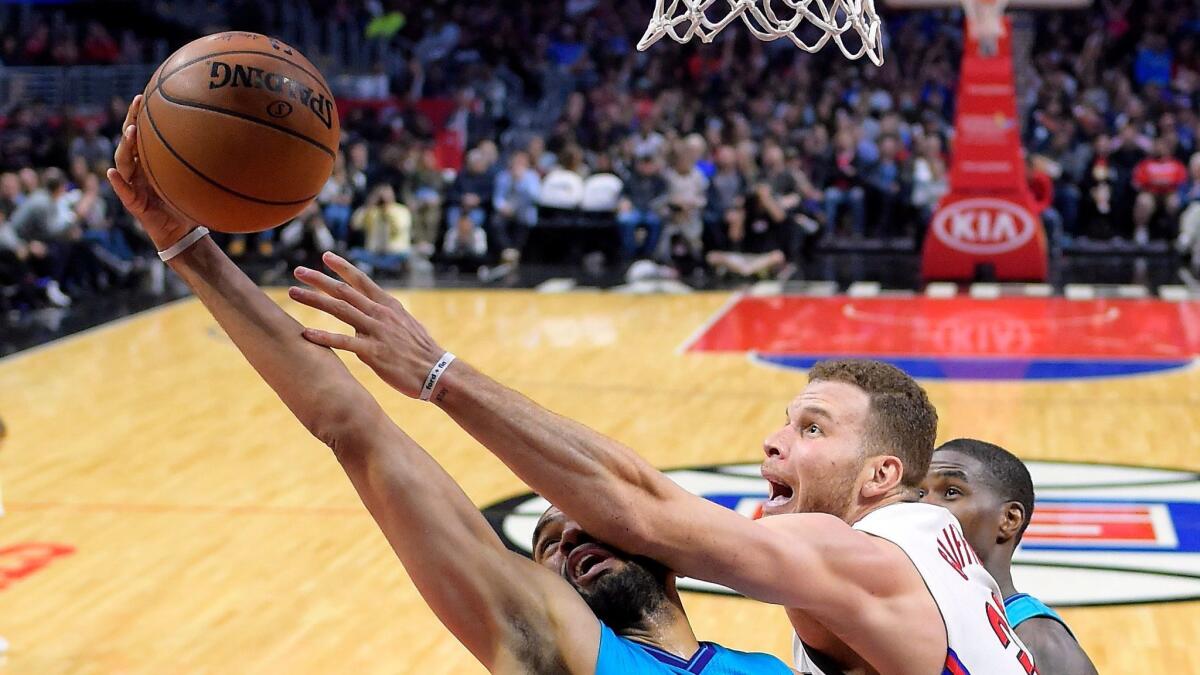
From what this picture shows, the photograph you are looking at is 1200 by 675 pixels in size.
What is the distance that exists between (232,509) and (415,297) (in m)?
7.39

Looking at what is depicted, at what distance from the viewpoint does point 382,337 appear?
7.98ft

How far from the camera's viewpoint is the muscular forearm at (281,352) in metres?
2.68

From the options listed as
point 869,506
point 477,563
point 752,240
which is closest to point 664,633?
point 477,563

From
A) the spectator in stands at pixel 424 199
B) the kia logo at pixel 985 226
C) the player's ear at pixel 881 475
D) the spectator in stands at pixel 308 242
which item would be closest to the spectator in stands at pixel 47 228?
the spectator in stands at pixel 308 242

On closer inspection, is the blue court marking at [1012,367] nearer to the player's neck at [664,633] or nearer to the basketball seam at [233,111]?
the basketball seam at [233,111]

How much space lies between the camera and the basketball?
3.17 m

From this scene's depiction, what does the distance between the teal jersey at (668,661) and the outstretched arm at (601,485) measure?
147mm

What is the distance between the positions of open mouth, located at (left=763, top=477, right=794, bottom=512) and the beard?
0.35 metres

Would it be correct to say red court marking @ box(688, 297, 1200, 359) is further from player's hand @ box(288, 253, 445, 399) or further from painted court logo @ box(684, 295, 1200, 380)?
player's hand @ box(288, 253, 445, 399)

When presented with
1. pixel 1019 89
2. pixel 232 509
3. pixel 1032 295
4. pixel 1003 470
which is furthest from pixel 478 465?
pixel 1019 89

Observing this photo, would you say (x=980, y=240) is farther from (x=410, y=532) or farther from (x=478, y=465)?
(x=410, y=532)

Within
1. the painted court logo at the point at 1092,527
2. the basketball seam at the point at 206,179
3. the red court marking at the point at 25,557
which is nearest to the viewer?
the basketball seam at the point at 206,179

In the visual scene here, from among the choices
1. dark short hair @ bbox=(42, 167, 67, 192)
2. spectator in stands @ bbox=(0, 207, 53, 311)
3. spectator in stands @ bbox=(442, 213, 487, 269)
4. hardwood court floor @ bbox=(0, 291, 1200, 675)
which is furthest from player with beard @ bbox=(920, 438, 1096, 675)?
spectator in stands @ bbox=(442, 213, 487, 269)

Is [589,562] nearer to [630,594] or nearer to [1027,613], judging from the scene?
[630,594]
